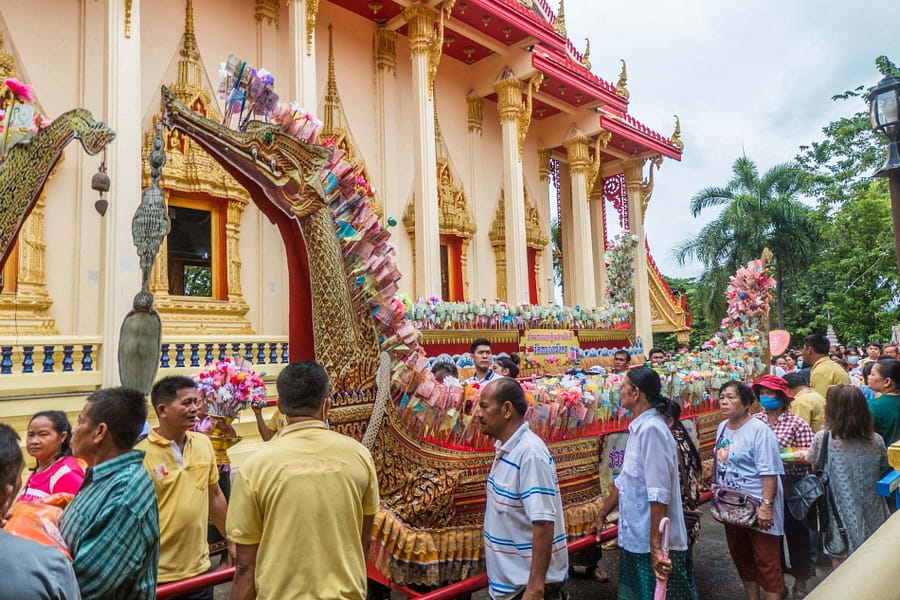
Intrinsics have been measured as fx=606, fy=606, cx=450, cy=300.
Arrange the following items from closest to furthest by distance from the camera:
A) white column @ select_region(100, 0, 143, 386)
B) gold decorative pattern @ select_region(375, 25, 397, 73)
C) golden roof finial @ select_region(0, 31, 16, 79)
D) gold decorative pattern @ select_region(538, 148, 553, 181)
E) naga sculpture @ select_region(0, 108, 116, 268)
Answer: naga sculpture @ select_region(0, 108, 116, 268), white column @ select_region(100, 0, 143, 386), golden roof finial @ select_region(0, 31, 16, 79), gold decorative pattern @ select_region(375, 25, 397, 73), gold decorative pattern @ select_region(538, 148, 553, 181)

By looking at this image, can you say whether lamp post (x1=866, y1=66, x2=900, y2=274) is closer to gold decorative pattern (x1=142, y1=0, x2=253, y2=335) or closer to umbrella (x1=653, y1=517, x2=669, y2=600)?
umbrella (x1=653, y1=517, x2=669, y2=600)

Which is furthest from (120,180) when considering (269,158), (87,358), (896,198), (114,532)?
(896,198)

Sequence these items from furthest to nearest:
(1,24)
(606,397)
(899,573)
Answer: (1,24)
(606,397)
(899,573)

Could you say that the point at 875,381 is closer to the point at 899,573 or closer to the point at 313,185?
the point at 899,573

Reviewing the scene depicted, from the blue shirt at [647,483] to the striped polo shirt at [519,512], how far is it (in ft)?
1.69

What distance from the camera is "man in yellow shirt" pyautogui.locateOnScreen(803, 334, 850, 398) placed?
5504mm

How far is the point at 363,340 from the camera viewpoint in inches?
121

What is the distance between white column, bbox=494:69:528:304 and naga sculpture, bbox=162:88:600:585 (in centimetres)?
865

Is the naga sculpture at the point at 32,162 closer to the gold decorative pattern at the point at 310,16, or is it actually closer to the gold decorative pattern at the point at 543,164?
the gold decorative pattern at the point at 310,16

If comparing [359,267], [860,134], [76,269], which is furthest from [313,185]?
[860,134]

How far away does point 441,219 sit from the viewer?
1186cm

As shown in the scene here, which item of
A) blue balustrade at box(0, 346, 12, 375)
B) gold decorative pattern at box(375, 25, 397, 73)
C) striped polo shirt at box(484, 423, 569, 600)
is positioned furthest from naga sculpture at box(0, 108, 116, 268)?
gold decorative pattern at box(375, 25, 397, 73)

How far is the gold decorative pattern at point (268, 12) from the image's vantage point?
30.4 feet

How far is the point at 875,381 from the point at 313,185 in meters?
4.02
